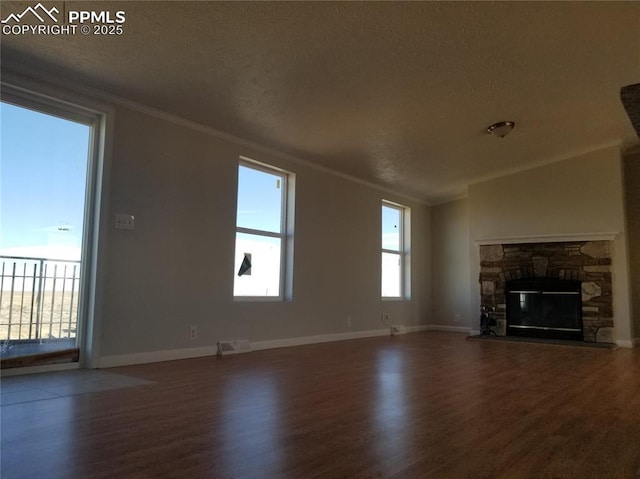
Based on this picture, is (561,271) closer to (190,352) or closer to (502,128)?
(502,128)

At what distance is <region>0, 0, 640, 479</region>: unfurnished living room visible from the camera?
6.70ft

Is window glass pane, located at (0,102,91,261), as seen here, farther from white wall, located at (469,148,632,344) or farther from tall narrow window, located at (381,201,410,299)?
white wall, located at (469,148,632,344)

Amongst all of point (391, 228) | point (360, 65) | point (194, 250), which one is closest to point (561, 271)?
point (391, 228)

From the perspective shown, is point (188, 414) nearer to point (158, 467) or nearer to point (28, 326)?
point (158, 467)

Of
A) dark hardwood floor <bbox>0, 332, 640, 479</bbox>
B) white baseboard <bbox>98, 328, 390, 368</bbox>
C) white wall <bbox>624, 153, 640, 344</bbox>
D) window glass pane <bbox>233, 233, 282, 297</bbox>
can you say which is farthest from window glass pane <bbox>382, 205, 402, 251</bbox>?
dark hardwood floor <bbox>0, 332, 640, 479</bbox>

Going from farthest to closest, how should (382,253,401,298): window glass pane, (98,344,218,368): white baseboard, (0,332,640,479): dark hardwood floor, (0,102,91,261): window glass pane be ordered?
(382,253,401,298): window glass pane
(98,344,218,368): white baseboard
(0,102,91,261): window glass pane
(0,332,640,479): dark hardwood floor

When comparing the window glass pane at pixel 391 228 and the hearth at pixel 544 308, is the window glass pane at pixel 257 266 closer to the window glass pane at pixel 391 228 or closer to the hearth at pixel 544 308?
the window glass pane at pixel 391 228

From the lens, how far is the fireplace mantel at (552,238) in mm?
5973

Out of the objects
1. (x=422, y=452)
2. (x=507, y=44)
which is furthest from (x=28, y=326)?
(x=507, y=44)

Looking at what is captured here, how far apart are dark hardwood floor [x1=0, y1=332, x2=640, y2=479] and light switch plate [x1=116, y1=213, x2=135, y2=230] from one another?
1.11m

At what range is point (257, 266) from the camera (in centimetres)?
505

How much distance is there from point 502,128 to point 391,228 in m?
2.80

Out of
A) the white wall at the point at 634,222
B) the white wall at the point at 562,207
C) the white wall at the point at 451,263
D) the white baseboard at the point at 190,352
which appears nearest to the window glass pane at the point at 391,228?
the white wall at the point at 451,263

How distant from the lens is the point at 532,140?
17.9 feet
